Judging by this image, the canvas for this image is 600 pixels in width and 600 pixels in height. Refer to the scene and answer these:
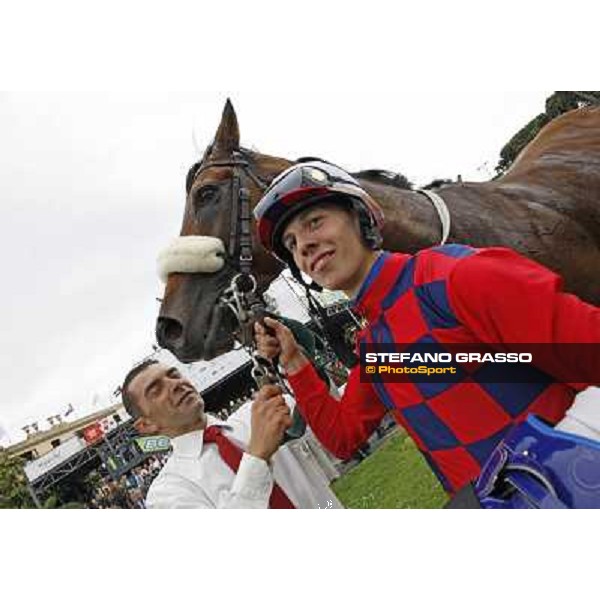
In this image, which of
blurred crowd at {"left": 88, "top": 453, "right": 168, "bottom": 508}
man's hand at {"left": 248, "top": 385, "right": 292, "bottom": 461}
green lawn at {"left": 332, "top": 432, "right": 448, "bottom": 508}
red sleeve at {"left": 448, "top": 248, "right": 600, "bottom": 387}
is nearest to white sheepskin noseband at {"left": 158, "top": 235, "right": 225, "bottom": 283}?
man's hand at {"left": 248, "top": 385, "right": 292, "bottom": 461}

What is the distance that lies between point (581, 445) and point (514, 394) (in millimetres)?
303

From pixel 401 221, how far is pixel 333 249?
0.87 m

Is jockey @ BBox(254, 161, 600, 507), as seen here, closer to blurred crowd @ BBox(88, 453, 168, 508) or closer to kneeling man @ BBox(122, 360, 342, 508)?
kneeling man @ BBox(122, 360, 342, 508)

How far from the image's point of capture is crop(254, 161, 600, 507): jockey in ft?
3.28

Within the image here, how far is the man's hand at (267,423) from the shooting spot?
1.69 m

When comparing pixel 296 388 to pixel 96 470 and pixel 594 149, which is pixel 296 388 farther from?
pixel 96 470

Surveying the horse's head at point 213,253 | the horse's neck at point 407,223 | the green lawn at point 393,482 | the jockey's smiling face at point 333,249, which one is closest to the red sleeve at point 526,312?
the jockey's smiling face at point 333,249

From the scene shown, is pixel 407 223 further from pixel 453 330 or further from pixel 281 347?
pixel 453 330

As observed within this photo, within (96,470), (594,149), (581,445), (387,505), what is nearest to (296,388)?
(581,445)

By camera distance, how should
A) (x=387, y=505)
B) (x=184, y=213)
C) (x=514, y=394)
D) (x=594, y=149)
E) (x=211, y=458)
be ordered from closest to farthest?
(x=514, y=394), (x=211, y=458), (x=184, y=213), (x=594, y=149), (x=387, y=505)

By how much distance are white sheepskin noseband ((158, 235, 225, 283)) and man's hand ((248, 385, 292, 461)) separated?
78cm

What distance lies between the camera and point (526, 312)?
3.59 feet

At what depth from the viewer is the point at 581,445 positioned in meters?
0.95

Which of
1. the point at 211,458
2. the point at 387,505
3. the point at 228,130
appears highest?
the point at 228,130
